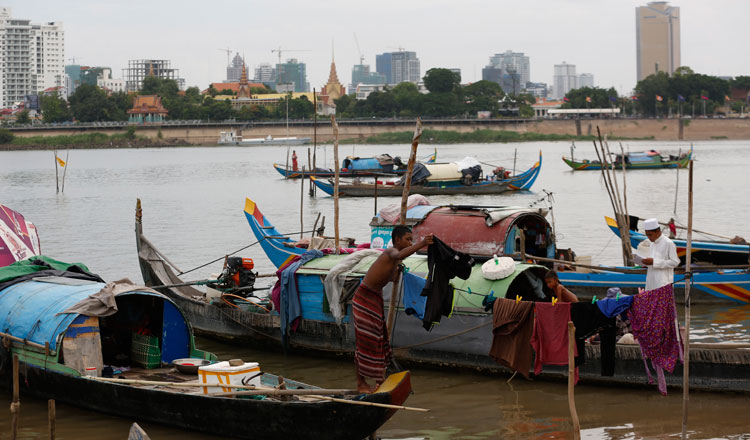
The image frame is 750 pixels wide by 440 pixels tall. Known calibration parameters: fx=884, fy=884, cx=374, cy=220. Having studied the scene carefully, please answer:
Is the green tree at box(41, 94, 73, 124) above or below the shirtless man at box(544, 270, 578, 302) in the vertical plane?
above

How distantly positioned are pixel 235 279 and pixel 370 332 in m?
4.63

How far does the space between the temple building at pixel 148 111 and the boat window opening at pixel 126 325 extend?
10535 cm

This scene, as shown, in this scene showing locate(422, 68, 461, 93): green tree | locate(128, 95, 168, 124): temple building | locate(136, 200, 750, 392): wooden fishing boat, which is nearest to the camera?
locate(136, 200, 750, 392): wooden fishing boat

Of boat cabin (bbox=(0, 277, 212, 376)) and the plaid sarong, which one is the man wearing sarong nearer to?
the plaid sarong

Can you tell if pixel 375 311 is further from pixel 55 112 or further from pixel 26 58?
pixel 26 58

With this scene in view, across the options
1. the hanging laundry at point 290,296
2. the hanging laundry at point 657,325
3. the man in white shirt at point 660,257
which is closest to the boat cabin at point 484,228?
the hanging laundry at point 290,296

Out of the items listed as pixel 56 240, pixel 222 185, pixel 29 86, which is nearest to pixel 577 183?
pixel 222 185

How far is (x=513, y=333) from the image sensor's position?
339 inches

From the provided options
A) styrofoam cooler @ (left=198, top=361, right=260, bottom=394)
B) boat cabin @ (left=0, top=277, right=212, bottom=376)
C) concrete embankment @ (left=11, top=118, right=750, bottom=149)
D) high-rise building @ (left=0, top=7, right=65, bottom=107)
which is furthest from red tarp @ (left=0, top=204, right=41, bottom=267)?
high-rise building @ (left=0, top=7, right=65, bottom=107)

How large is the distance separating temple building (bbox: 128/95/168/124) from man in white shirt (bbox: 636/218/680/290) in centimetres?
10705

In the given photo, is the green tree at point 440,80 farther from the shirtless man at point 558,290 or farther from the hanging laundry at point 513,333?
the hanging laundry at point 513,333

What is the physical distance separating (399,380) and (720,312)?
7460 mm

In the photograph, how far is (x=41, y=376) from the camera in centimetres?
857

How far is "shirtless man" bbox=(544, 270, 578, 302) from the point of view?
8.80 meters
